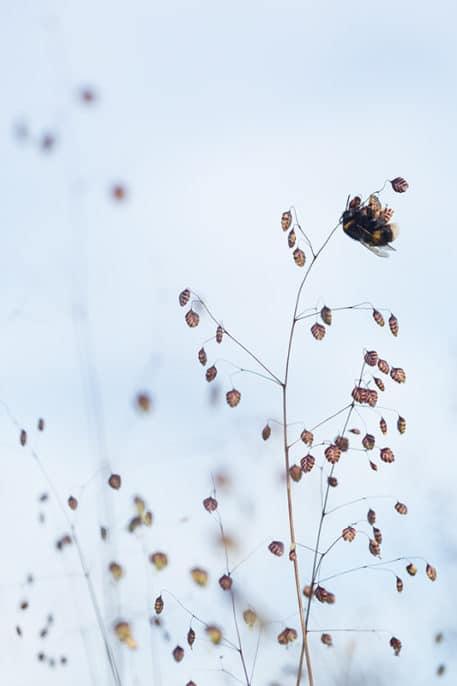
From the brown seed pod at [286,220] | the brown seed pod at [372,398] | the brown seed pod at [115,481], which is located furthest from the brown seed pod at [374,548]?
the brown seed pod at [286,220]

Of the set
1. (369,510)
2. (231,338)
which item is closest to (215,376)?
(231,338)

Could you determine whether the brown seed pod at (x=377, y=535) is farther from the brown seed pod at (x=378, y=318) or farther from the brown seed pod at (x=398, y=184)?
the brown seed pod at (x=398, y=184)

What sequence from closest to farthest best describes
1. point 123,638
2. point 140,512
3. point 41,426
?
point 123,638
point 140,512
point 41,426

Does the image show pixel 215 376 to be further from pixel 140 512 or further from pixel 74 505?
pixel 74 505

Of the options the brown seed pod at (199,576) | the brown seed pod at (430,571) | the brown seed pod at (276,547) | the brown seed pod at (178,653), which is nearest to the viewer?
the brown seed pod at (199,576)

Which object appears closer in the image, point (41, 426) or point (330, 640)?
point (330, 640)

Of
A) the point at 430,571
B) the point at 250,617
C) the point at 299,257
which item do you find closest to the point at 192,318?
the point at 299,257

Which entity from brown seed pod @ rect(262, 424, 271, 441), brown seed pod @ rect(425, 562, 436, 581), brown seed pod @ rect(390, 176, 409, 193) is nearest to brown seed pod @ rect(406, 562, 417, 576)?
brown seed pod @ rect(425, 562, 436, 581)

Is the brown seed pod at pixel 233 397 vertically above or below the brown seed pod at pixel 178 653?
above
